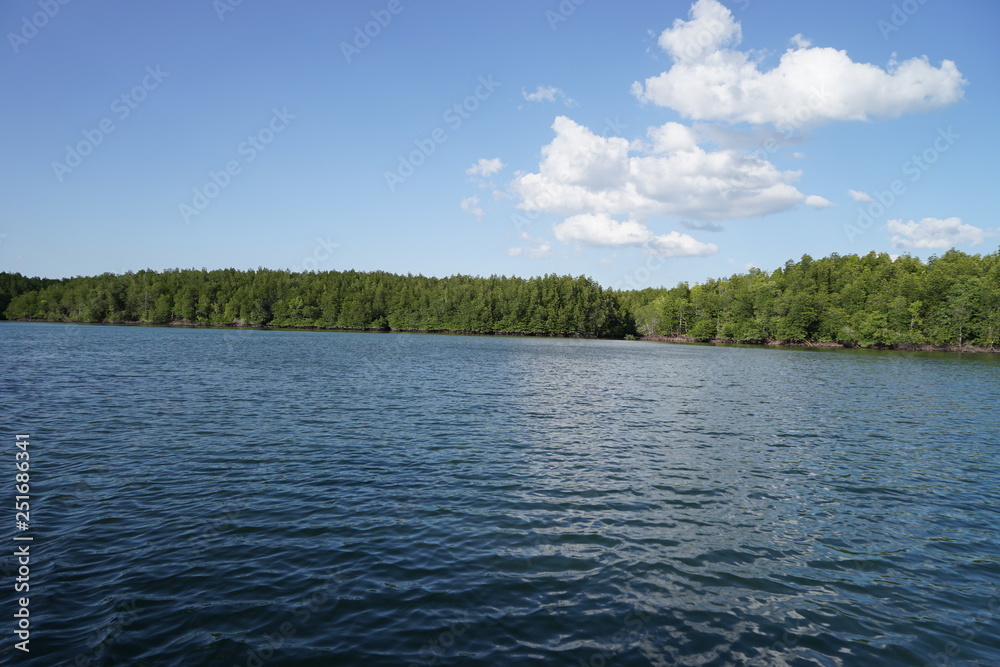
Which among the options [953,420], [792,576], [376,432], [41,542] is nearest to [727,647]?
[792,576]

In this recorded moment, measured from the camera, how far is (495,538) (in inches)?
554

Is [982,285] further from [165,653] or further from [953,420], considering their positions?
[165,653]

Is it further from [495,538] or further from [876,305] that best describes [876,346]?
[495,538]

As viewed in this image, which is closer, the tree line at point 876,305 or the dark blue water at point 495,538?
the dark blue water at point 495,538

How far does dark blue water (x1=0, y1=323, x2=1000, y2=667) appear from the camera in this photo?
31.9ft

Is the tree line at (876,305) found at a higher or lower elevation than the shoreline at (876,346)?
higher

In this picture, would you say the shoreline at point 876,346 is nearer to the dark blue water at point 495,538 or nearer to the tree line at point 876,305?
the tree line at point 876,305

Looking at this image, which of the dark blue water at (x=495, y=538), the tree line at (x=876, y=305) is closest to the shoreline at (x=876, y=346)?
the tree line at (x=876, y=305)

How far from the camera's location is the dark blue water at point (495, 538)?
9.72m

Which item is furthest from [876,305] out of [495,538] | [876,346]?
[495,538]

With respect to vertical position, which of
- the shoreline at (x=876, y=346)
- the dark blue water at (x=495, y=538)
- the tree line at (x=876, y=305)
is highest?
the tree line at (x=876, y=305)

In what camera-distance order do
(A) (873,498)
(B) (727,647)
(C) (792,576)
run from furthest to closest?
(A) (873,498)
(C) (792,576)
(B) (727,647)

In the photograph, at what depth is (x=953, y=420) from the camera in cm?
3497

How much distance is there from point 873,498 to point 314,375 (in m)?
44.9
